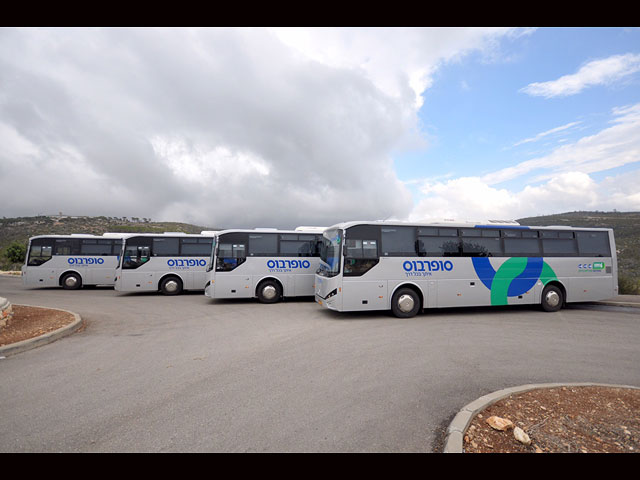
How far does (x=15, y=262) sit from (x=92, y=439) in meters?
41.2

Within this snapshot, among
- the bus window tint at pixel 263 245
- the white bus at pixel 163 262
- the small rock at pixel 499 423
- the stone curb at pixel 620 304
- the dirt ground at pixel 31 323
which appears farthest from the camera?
the white bus at pixel 163 262

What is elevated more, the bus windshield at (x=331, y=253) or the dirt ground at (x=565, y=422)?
the bus windshield at (x=331, y=253)

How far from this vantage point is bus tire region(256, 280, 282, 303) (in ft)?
43.9

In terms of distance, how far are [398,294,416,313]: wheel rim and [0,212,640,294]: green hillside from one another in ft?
39.3

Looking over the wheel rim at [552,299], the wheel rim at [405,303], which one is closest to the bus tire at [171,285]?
the wheel rim at [405,303]

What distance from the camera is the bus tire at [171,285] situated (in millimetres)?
15992

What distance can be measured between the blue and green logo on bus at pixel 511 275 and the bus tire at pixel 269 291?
7.43 meters

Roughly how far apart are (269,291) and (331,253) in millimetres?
3918

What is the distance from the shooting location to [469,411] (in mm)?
3650

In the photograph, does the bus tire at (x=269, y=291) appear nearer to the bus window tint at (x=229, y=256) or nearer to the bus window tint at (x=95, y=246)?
the bus window tint at (x=229, y=256)

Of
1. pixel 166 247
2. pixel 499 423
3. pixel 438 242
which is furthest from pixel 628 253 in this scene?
pixel 166 247

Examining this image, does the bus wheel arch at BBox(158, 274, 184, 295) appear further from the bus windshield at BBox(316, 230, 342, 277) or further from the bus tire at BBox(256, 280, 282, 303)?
the bus windshield at BBox(316, 230, 342, 277)

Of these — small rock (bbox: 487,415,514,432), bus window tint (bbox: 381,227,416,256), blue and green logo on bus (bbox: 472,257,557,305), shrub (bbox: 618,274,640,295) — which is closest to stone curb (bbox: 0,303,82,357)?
small rock (bbox: 487,415,514,432)

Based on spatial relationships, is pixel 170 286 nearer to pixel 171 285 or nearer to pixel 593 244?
pixel 171 285
